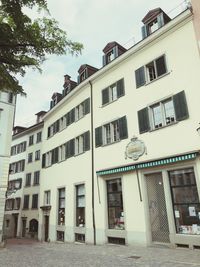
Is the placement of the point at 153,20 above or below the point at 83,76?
above

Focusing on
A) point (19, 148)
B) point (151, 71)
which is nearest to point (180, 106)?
point (151, 71)

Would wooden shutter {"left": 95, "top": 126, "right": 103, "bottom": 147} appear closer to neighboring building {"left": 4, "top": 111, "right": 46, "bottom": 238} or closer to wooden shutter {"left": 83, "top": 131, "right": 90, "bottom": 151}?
wooden shutter {"left": 83, "top": 131, "right": 90, "bottom": 151}

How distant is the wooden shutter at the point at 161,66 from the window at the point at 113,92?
2.85 m

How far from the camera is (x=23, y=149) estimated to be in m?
34.7

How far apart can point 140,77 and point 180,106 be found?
383 cm

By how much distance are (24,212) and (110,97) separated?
21.8 meters

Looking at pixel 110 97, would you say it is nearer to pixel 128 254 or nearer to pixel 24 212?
pixel 128 254

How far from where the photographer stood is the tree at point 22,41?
596 centimetres

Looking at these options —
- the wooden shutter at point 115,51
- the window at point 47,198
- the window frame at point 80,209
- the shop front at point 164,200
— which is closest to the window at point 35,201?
the window at point 47,198

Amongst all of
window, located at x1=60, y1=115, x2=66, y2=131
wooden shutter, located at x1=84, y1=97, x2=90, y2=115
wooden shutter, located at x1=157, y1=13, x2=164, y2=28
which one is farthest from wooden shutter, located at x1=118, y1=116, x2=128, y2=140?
window, located at x1=60, y1=115, x2=66, y2=131

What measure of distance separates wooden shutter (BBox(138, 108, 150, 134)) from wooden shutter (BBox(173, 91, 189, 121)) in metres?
1.86

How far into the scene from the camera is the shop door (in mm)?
11992

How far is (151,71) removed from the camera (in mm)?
14695

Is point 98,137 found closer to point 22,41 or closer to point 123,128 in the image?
point 123,128
